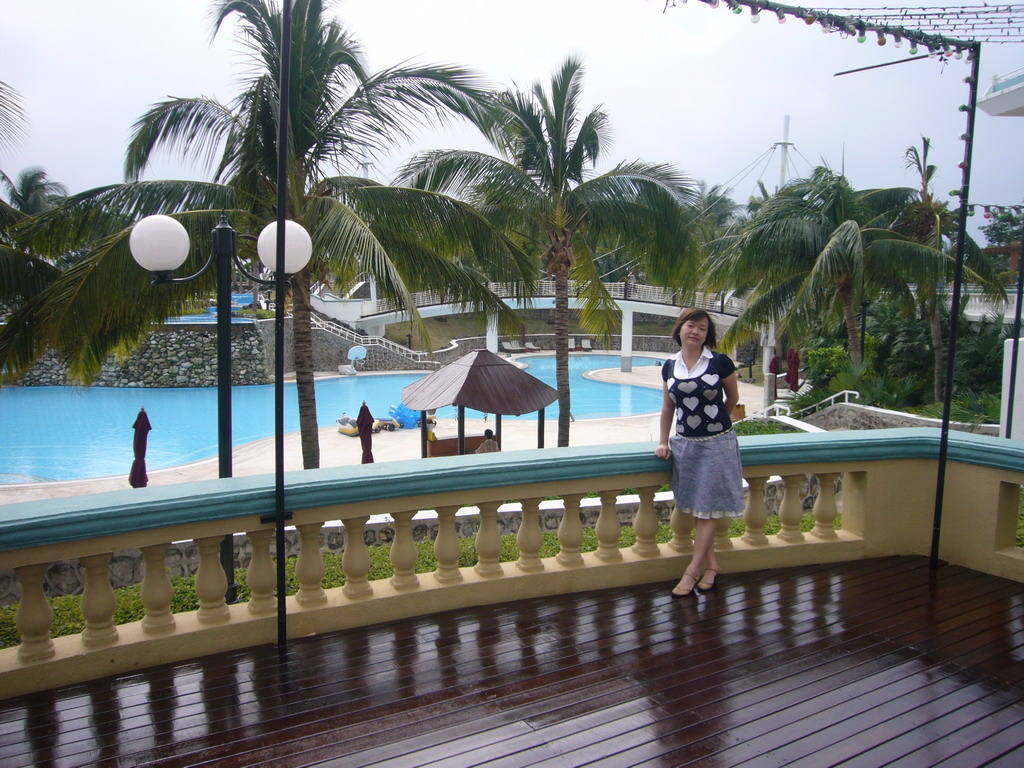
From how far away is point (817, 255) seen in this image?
17500 millimetres

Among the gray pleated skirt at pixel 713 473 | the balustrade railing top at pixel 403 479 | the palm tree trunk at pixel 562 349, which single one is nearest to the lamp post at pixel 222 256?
the balustrade railing top at pixel 403 479

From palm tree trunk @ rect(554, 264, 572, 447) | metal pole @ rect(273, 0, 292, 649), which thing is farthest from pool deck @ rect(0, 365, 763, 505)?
metal pole @ rect(273, 0, 292, 649)

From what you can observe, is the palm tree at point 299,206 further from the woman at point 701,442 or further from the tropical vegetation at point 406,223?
the woman at point 701,442

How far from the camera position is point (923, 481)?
13.5 feet

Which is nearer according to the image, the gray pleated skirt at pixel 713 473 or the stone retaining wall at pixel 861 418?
the gray pleated skirt at pixel 713 473

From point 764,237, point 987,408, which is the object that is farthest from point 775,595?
point 764,237

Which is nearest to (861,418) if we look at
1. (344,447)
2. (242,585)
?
(344,447)

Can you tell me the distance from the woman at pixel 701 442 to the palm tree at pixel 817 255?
13.4 meters

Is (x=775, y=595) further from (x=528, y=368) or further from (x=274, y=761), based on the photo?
(x=528, y=368)

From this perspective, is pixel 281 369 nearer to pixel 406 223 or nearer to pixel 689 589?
pixel 689 589

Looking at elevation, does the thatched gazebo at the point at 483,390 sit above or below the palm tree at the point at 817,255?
below

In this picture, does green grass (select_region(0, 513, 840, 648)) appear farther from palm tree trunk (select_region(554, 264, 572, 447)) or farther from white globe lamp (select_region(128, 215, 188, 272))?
palm tree trunk (select_region(554, 264, 572, 447))

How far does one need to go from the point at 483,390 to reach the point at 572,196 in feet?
13.9

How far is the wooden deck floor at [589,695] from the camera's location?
2.36 meters
